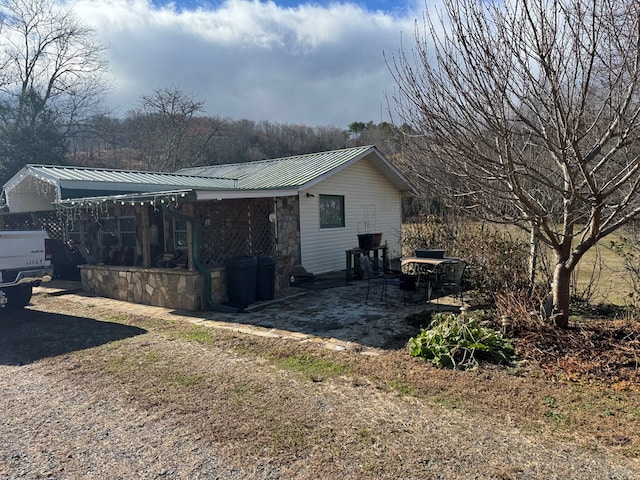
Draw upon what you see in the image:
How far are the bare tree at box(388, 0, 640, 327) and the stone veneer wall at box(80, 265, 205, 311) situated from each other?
4888mm

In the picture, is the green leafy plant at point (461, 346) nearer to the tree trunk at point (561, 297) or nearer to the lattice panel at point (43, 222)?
the tree trunk at point (561, 297)

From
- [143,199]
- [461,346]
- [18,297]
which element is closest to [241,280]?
[143,199]

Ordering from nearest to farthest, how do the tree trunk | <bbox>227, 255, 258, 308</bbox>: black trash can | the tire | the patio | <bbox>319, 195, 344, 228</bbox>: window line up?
the tree trunk → the patio → <bbox>227, 255, 258, 308</bbox>: black trash can → the tire → <bbox>319, 195, 344, 228</bbox>: window

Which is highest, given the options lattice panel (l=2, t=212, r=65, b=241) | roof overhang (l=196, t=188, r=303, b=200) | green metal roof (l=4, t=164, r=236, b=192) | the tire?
green metal roof (l=4, t=164, r=236, b=192)

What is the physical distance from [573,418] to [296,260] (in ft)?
28.9

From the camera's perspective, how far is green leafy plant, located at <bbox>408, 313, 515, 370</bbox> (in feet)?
16.4

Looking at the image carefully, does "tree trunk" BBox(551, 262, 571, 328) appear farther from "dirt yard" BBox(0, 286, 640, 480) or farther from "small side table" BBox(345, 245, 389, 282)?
"small side table" BBox(345, 245, 389, 282)

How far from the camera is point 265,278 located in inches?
357

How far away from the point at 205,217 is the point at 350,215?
471 cm

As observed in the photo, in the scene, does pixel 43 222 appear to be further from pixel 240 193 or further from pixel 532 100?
pixel 532 100

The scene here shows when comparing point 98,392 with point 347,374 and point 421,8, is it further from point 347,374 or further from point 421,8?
point 421,8

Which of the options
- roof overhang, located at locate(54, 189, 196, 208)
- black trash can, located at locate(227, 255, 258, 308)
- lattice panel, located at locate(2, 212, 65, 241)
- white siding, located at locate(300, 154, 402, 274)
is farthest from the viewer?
lattice panel, located at locate(2, 212, 65, 241)

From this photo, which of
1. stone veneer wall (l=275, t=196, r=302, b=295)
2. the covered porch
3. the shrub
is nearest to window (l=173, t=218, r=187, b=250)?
the covered porch

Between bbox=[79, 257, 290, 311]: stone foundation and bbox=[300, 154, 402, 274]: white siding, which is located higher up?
bbox=[300, 154, 402, 274]: white siding
